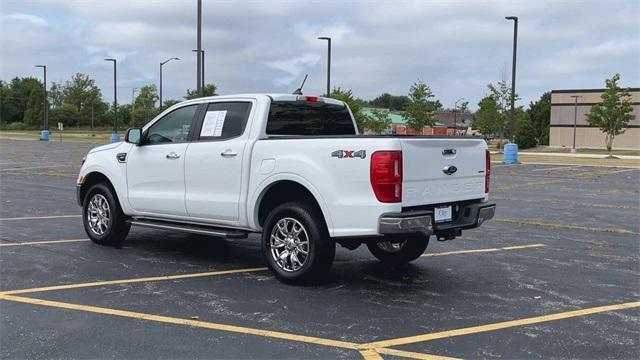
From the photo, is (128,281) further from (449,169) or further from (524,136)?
(524,136)

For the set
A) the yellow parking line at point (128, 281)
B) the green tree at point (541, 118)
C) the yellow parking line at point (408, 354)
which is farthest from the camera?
the green tree at point (541, 118)

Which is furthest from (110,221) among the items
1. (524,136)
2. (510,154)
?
(524,136)

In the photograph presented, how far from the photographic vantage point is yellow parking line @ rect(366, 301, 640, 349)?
4676mm

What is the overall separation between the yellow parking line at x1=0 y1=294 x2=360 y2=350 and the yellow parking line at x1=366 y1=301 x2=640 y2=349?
312mm

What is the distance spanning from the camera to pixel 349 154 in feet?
18.8

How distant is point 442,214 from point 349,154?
1128mm

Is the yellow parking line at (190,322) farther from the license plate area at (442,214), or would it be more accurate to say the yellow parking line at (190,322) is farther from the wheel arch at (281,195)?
the license plate area at (442,214)

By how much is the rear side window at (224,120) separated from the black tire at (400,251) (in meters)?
1.98

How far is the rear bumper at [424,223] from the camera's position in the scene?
5539 millimetres

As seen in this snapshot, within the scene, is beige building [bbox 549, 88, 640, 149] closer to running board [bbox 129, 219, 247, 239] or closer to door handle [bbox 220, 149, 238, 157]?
running board [bbox 129, 219, 247, 239]

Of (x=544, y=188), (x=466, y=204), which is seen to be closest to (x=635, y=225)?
(x=466, y=204)

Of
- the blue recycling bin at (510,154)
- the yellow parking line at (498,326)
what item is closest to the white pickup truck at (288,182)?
the yellow parking line at (498,326)

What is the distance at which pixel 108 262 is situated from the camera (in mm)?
7277

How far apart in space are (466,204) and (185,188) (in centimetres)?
312
